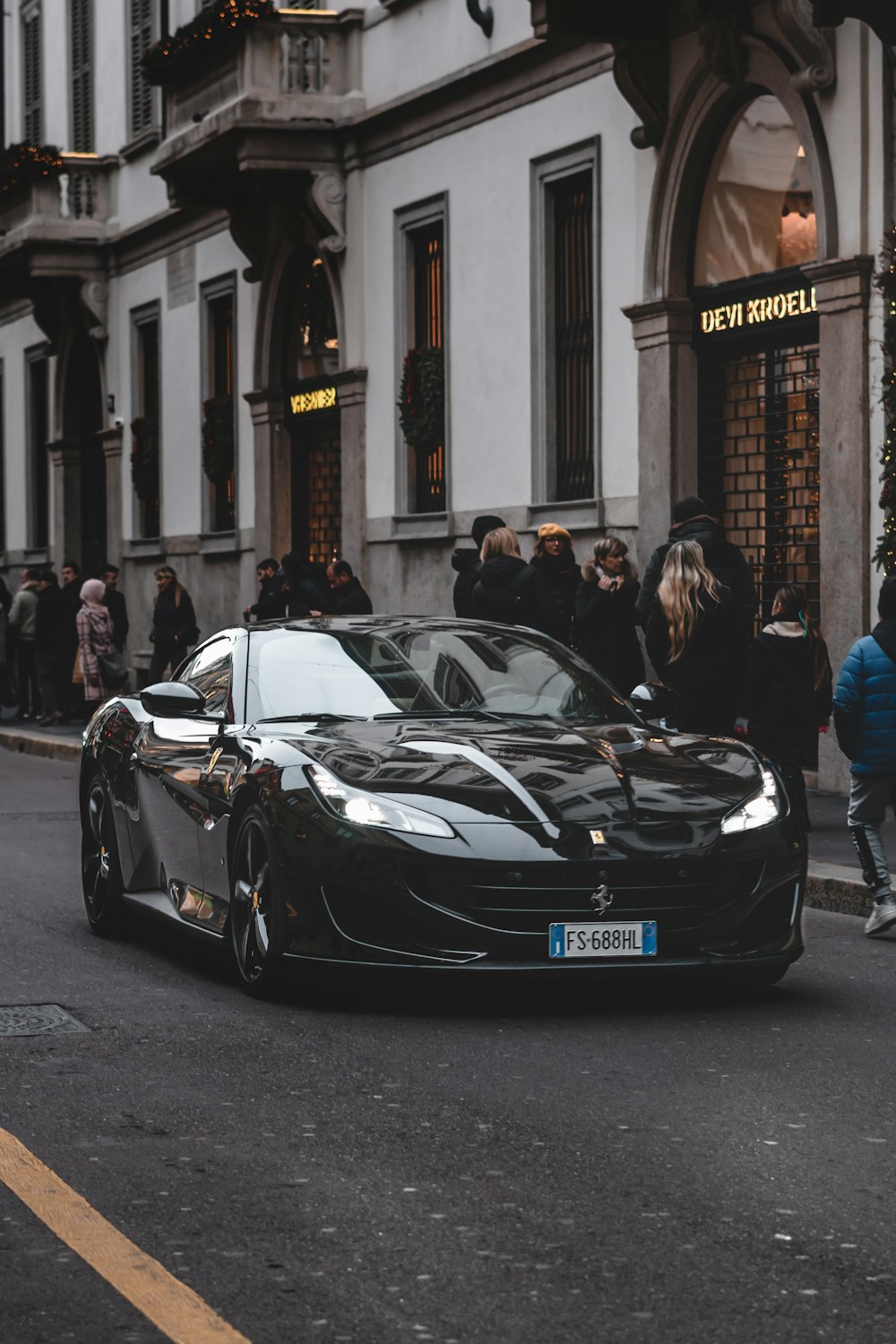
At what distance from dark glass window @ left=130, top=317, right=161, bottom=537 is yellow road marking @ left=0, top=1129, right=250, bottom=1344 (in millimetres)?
24169

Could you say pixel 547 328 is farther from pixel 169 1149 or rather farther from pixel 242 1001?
pixel 169 1149

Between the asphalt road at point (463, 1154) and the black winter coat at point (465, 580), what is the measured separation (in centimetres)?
776

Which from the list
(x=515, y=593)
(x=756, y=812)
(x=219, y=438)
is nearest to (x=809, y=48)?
(x=515, y=593)

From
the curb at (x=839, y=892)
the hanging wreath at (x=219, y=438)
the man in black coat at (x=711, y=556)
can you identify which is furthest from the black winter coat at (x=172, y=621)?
the curb at (x=839, y=892)

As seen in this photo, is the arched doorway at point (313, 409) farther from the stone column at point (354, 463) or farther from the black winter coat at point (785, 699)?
the black winter coat at point (785, 699)

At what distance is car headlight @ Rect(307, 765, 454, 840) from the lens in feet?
25.0

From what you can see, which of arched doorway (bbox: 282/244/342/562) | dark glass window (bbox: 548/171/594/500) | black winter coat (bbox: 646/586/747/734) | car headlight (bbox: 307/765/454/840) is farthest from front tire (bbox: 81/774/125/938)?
arched doorway (bbox: 282/244/342/562)

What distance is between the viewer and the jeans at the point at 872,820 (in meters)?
10.1

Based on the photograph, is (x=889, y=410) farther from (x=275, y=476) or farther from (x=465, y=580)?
(x=275, y=476)

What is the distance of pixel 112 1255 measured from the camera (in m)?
4.89

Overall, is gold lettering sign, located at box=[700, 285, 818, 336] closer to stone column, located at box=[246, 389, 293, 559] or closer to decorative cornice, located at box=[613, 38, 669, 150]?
decorative cornice, located at box=[613, 38, 669, 150]

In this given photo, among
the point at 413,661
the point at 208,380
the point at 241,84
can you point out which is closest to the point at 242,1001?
the point at 413,661

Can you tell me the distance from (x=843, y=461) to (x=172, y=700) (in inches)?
302

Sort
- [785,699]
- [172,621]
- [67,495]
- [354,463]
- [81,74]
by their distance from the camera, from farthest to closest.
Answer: [67,495] < [81,74] < [172,621] < [354,463] < [785,699]
